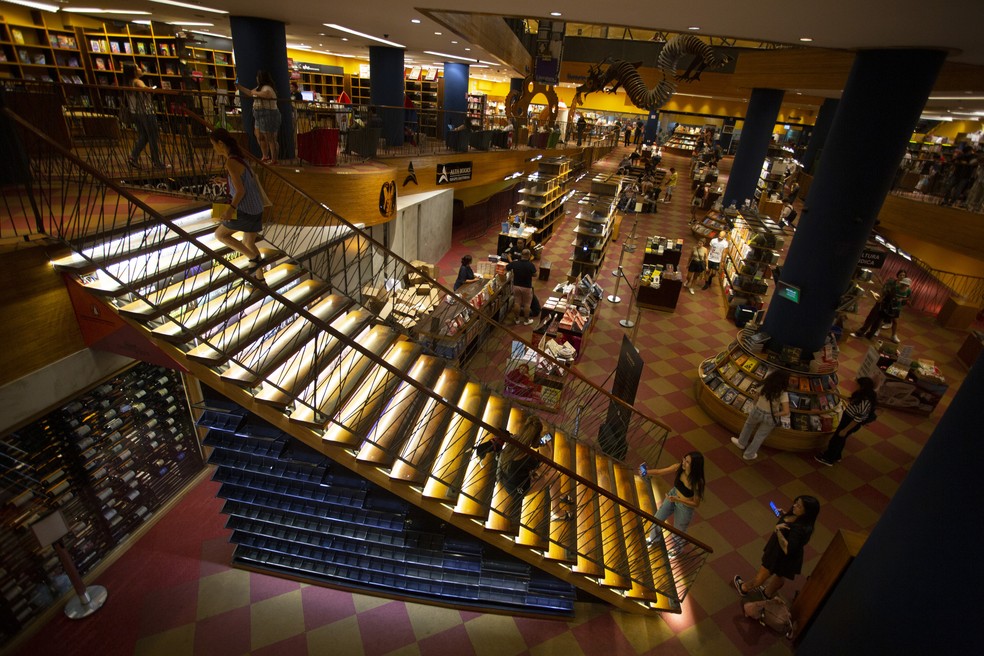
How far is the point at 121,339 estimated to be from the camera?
12.9ft

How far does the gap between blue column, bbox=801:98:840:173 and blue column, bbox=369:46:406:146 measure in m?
17.2

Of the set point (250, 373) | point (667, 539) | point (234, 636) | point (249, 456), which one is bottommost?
point (234, 636)

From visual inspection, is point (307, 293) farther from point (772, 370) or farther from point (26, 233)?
point (772, 370)

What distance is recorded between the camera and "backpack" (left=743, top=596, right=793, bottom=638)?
13.6 feet

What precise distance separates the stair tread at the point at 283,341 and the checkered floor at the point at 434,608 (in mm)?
2212

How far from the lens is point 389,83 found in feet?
38.1

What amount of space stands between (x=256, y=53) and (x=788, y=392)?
9372 mm

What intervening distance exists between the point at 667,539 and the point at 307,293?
15.6 ft

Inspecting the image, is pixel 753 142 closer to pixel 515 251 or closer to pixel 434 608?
pixel 515 251

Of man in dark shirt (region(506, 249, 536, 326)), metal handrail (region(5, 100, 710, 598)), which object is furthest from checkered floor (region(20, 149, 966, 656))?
man in dark shirt (region(506, 249, 536, 326))

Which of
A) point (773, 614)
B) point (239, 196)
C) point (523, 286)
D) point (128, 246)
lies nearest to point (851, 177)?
point (773, 614)

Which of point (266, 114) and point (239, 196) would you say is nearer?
point (239, 196)

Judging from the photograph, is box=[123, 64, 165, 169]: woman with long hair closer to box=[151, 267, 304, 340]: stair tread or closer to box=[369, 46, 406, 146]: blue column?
box=[151, 267, 304, 340]: stair tread

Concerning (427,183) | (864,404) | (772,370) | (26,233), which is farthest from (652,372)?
(26,233)
